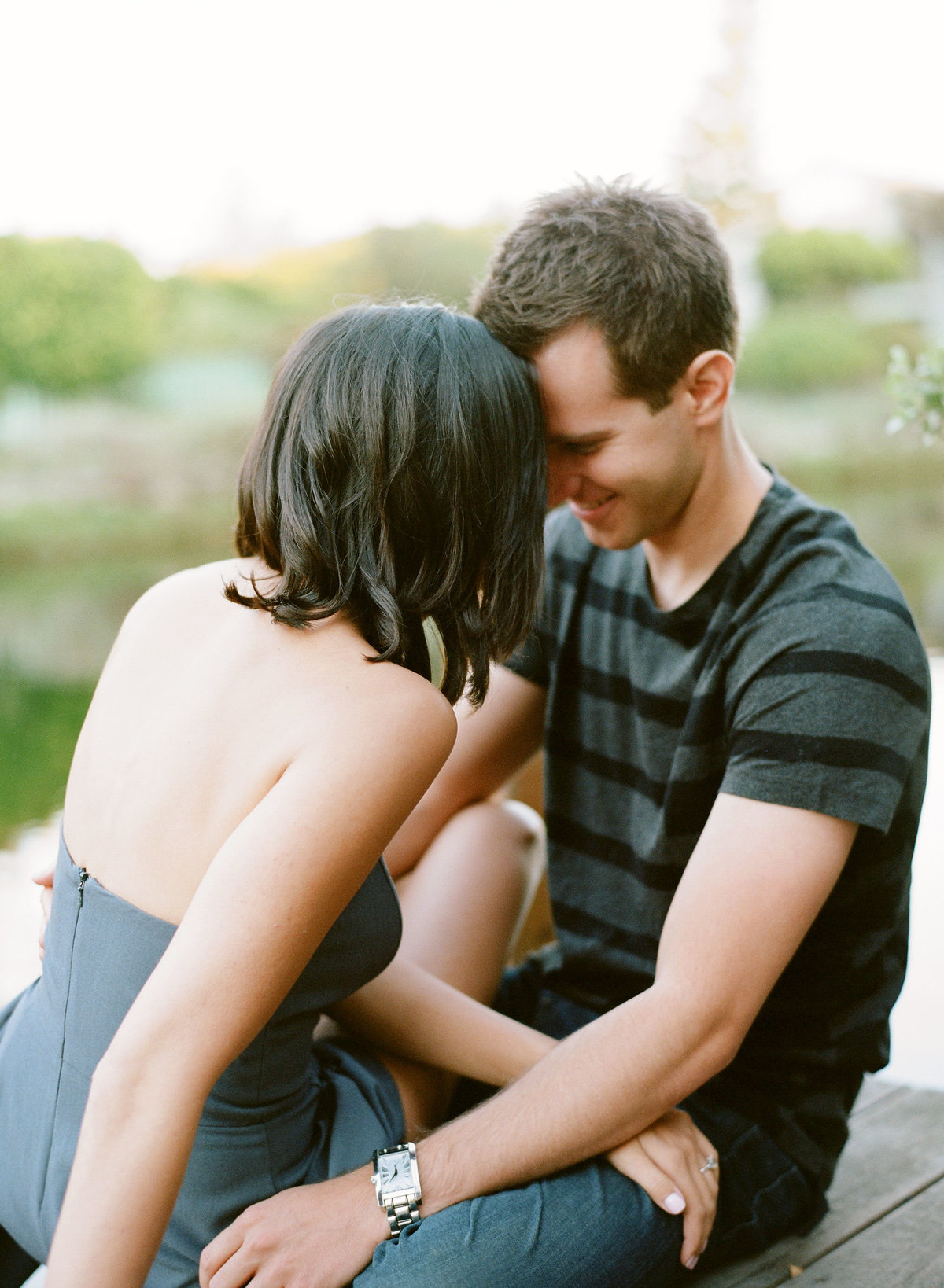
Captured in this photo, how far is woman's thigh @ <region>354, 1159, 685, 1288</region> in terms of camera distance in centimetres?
124

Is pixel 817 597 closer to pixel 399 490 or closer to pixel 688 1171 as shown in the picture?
pixel 399 490

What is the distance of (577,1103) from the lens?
1308 millimetres

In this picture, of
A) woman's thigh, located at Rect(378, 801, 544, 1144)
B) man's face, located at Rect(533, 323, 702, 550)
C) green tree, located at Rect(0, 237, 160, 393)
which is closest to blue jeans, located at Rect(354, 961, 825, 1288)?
woman's thigh, located at Rect(378, 801, 544, 1144)

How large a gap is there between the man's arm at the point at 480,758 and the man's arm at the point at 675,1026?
62cm

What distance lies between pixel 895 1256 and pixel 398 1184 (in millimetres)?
674

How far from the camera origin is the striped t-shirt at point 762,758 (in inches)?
55.0

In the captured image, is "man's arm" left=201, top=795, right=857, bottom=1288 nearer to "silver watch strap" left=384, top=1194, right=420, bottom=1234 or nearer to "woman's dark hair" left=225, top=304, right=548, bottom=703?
"silver watch strap" left=384, top=1194, right=420, bottom=1234

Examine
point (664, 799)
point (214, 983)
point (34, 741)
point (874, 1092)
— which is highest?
point (214, 983)

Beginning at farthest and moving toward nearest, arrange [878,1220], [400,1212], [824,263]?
[824,263]
[878,1220]
[400,1212]

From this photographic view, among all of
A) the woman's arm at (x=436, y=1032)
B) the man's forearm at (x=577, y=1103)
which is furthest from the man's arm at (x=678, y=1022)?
the woman's arm at (x=436, y=1032)

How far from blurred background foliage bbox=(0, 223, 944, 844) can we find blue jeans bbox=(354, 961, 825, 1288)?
287 inches

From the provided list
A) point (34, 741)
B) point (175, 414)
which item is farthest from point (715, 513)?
point (175, 414)

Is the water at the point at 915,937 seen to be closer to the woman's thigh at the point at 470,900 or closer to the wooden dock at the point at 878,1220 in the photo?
the wooden dock at the point at 878,1220

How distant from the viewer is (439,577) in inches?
49.9
